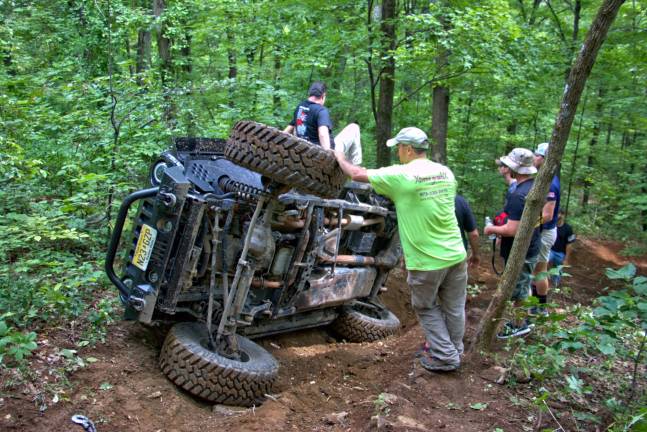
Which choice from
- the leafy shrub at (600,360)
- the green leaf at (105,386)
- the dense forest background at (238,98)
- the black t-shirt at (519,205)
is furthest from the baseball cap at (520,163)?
the green leaf at (105,386)

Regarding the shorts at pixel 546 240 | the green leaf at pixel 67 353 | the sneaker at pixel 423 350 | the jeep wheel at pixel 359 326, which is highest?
the shorts at pixel 546 240

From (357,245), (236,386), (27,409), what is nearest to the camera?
(27,409)

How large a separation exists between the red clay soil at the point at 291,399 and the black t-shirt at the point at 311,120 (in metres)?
2.48

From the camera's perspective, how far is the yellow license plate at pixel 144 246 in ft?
13.8

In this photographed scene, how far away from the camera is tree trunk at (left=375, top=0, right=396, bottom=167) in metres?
9.12

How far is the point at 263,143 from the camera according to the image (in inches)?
135

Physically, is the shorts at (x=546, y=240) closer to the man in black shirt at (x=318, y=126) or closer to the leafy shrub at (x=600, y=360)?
the leafy shrub at (x=600, y=360)

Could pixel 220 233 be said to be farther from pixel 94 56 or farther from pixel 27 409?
pixel 94 56

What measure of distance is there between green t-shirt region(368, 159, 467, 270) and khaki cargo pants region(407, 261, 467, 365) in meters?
0.13

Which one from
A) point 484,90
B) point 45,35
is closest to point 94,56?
point 45,35

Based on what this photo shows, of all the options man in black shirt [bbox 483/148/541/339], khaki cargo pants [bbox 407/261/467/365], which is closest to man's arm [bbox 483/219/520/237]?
man in black shirt [bbox 483/148/541/339]

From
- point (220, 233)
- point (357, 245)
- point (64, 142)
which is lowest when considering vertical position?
point (357, 245)

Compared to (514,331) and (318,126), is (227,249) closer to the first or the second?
(318,126)

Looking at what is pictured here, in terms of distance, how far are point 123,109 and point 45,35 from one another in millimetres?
6028
